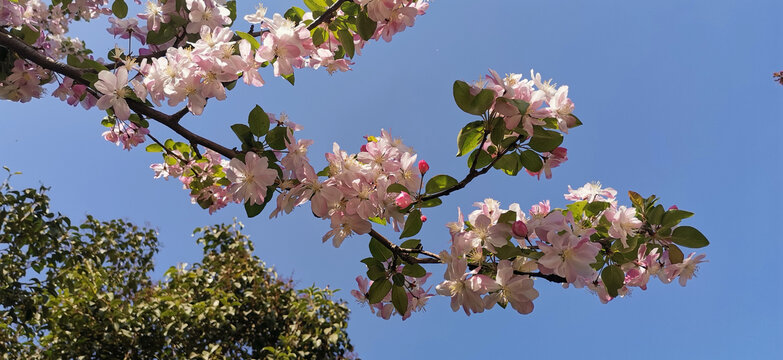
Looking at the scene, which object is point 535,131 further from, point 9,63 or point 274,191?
point 9,63

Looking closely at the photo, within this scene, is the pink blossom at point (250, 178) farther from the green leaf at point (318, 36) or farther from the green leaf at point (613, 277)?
the green leaf at point (613, 277)

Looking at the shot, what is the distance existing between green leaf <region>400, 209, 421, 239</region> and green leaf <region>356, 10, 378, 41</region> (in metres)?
0.53

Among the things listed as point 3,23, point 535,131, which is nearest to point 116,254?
point 3,23

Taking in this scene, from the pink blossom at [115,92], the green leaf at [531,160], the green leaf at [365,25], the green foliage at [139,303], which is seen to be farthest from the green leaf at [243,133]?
the green foliage at [139,303]

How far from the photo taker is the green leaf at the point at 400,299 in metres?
1.35

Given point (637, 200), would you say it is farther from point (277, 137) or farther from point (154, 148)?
point (154, 148)

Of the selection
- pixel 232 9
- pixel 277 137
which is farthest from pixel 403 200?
pixel 232 9

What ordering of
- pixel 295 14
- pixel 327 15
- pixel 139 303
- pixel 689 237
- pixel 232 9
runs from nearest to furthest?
pixel 689 237
pixel 327 15
pixel 295 14
pixel 232 9
pixel 139 303

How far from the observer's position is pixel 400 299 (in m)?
1.35

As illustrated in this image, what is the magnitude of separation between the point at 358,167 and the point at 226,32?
1.70ft

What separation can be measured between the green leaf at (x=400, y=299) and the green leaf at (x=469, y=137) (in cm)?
43

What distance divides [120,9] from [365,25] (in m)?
1.20

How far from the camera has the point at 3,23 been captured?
196cm

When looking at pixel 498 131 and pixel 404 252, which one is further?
pixel 404 252
